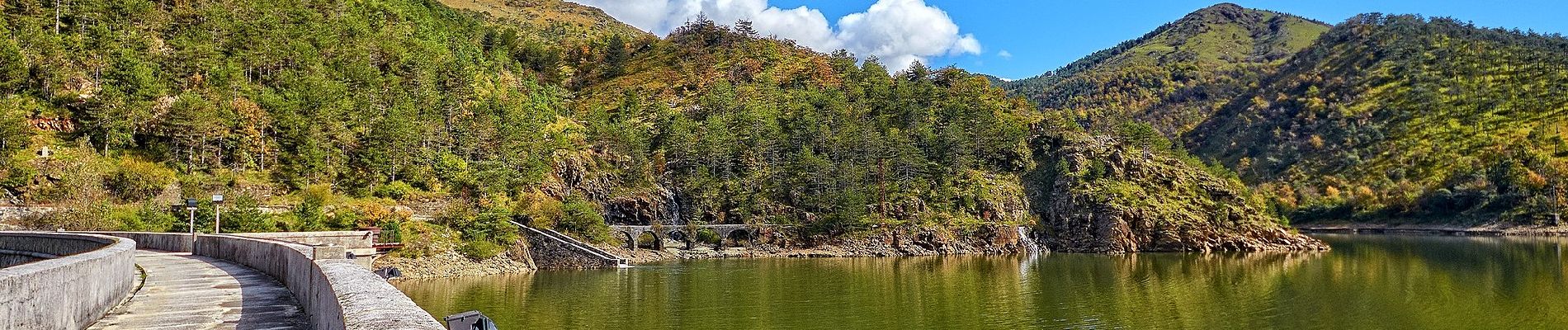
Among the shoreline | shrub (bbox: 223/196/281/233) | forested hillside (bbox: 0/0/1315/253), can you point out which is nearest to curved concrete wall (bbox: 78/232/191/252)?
forested hillside (bbox: 0/0/1315/253)

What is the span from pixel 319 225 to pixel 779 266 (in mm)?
40044

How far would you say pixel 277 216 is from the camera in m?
58.3

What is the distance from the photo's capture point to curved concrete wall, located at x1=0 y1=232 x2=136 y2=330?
7.99 meters

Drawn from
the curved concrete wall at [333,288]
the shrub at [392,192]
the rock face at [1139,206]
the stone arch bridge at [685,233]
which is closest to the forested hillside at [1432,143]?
the rock face at [1139,206]

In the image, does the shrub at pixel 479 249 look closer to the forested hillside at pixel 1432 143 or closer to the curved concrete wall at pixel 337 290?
the curved concrete wall at pixel 337 290

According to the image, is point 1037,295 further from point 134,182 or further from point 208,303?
point 134,182

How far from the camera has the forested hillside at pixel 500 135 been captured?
63000mm

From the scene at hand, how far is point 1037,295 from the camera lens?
55250 millimetres

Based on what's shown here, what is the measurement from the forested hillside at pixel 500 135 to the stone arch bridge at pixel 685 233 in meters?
2.95

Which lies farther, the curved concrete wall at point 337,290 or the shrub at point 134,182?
the shrub at point 134,182

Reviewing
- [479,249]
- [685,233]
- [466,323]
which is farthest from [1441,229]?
[466,323]

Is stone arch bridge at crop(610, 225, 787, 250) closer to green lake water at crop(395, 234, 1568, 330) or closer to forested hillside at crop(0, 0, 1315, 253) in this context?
forested hillside at crop(0, 0, 1315, 253)

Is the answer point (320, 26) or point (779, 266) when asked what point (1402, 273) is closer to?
point (779, 266)

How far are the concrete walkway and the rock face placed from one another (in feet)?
331
